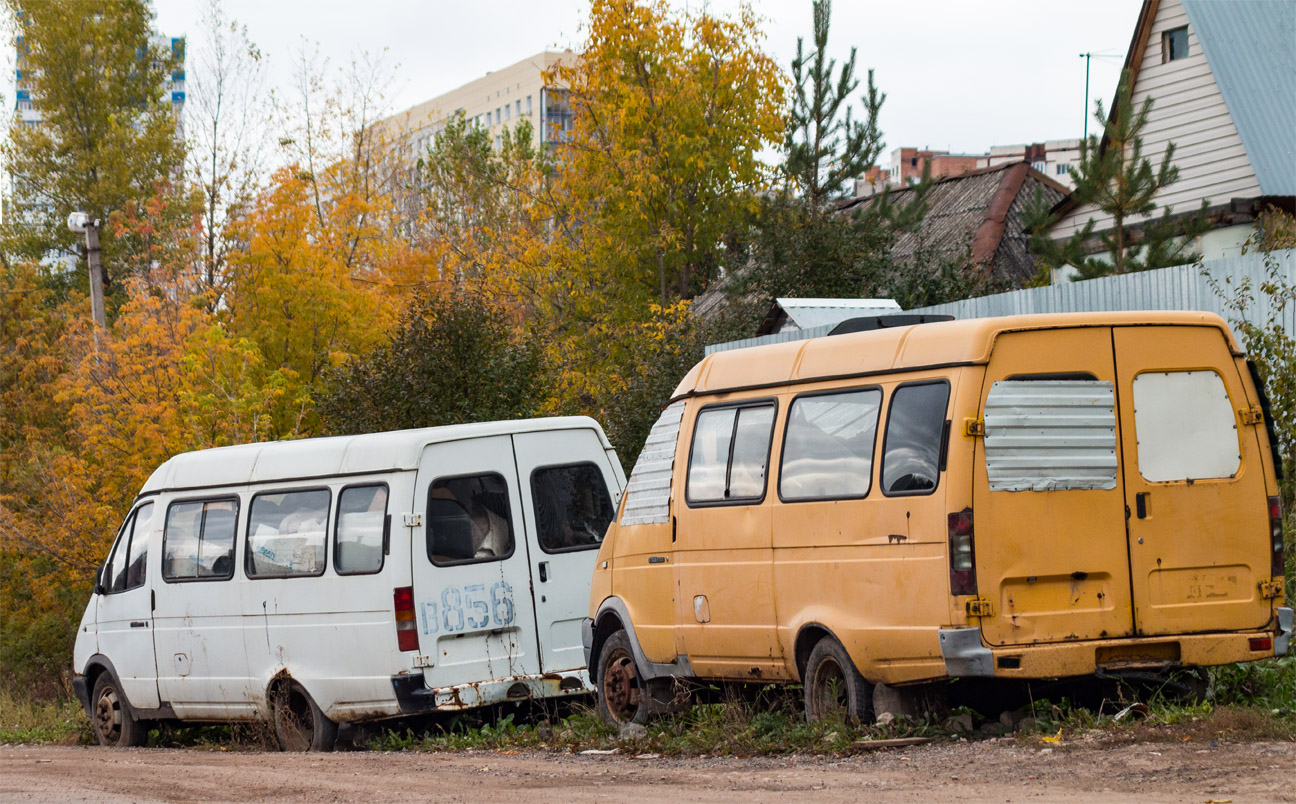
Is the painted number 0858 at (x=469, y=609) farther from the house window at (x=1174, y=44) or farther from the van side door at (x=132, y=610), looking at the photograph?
the house window at (x=1174, y=44)

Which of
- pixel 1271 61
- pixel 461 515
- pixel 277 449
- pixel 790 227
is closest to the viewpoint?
pixel 461 515

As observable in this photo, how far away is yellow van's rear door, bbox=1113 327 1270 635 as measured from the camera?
315 inches

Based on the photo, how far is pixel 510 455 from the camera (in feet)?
38.2

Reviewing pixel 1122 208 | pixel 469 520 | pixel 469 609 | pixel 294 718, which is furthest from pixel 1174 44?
pixel 294 718

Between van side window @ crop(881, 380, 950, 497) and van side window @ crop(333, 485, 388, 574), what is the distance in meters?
4.41

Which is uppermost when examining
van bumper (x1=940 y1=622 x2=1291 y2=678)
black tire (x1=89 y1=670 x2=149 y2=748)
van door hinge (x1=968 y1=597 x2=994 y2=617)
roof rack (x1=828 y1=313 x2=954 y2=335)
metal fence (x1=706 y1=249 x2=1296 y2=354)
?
metal fence (x1=706 y1=249 x2=1296 y2=354)

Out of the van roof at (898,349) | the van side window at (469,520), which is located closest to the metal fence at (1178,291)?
the van roof at (898,349)

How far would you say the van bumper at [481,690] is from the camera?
1108cm

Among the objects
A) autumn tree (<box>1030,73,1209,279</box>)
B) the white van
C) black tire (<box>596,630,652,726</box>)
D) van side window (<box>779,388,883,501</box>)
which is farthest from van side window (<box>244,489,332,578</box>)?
autumn tree (<box>1030,73,1209,279</box>)

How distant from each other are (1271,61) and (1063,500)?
1700 cm

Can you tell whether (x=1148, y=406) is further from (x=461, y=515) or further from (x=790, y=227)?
(x=790, y=227)

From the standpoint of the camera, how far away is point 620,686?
1045 centimetres

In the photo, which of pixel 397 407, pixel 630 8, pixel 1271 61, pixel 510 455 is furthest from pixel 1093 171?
pixel 630 8

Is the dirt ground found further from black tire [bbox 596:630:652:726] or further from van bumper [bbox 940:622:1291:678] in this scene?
black tire [bbox 596:630:652:726]
